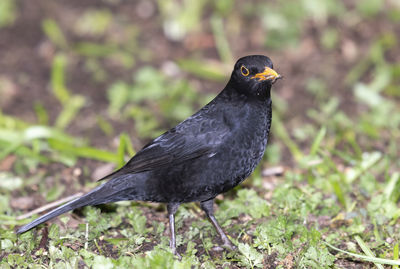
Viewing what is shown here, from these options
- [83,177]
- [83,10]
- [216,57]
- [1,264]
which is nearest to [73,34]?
[83,10]

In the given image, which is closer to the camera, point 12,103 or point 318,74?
point 12,103

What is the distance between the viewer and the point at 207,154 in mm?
4363

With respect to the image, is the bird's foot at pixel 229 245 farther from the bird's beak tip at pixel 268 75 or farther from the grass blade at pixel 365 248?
the bird's beak tip at pixel 268 75

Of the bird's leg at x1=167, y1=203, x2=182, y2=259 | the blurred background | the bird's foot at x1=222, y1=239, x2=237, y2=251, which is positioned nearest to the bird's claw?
the bird's foot at x1=222, y1=239, x2=237, y2=251

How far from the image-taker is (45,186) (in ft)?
18.4

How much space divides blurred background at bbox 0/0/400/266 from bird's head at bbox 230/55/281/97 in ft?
4.22

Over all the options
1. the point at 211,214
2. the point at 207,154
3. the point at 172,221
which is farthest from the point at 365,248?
the point at 172,221

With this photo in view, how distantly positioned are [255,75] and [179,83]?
296 cm

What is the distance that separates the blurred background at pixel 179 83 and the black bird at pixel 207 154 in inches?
34.0

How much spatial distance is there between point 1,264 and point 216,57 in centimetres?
479

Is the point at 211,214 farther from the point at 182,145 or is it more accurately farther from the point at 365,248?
the point at 365,248

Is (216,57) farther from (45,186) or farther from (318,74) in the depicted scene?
(45,186)

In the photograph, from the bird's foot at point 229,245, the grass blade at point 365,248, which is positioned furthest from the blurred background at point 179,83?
the bird's foot at point 229,245

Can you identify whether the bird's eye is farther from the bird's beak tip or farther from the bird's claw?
the bird's claw
